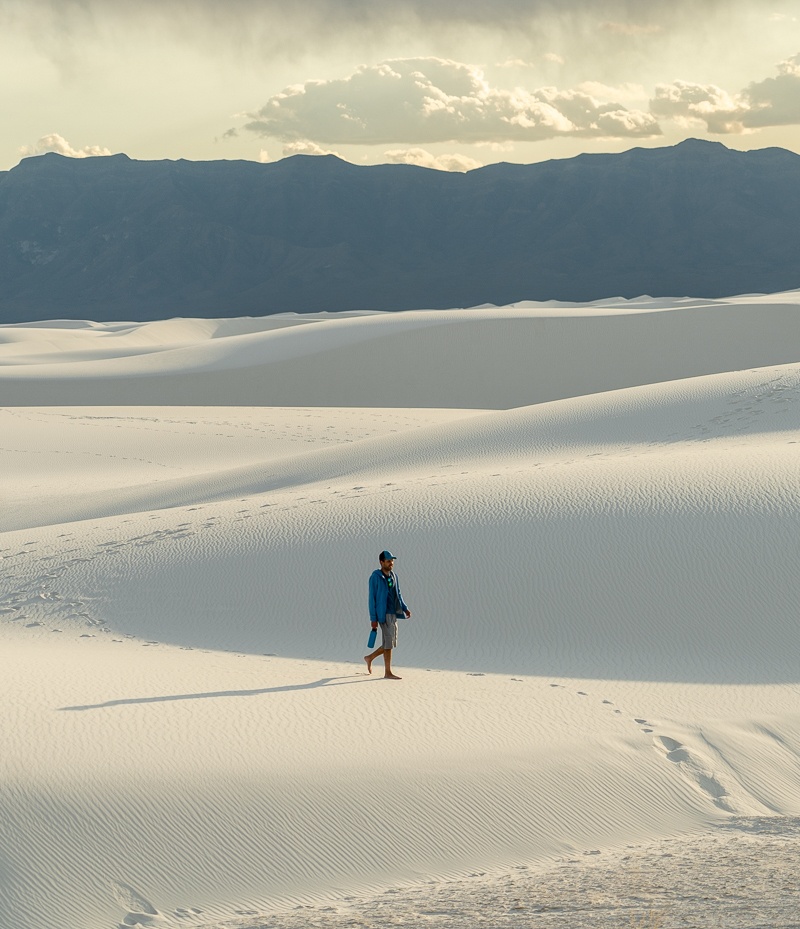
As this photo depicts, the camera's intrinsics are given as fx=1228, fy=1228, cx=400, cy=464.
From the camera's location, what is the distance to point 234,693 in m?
7.67

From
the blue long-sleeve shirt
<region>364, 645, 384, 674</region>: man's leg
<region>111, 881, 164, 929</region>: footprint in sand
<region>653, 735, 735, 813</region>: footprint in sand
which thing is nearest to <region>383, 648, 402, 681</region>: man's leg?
<region>364, 645, 384, 674</region>: man's leg

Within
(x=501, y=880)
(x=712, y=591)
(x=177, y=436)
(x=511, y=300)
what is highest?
(x=511, y=300)

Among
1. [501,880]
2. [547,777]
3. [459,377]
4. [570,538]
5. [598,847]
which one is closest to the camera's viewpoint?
[501,880]

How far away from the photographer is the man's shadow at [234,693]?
7227 millimetres

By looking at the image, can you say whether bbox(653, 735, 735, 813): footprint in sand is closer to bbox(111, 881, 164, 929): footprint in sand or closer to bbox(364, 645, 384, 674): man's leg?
bbox(364, 645, 384, 674): man's leg

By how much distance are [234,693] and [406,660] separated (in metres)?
1.64

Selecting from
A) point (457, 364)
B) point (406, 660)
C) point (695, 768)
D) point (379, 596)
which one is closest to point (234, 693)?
point (379, 596)

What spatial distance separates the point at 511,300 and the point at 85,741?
169 metres

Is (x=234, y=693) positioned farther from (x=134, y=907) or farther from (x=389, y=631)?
(x=134, y=907)

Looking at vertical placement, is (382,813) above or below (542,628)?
below

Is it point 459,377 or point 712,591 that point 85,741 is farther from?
point 459,377

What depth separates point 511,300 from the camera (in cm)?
17325

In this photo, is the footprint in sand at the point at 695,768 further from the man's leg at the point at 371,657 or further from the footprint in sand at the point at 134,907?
the footprint in sand at the point at 134,907

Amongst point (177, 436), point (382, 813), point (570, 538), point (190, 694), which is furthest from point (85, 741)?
point (177, 436)
